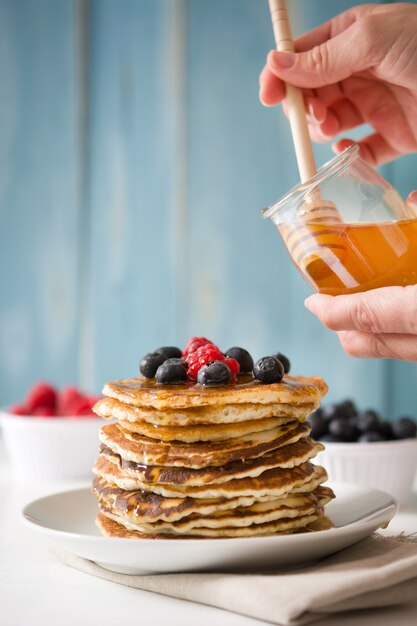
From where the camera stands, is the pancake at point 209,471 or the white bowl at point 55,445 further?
the white bowl at point 55,445

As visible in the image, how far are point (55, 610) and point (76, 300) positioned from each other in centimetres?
360

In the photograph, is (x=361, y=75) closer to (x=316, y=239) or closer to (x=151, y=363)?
(x=316, y=239)

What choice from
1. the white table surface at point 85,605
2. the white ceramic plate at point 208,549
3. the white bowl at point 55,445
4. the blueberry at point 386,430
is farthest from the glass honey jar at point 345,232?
the white bowl at point 55,445

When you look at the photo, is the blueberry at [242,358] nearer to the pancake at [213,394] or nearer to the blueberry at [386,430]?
the pancake at [213,394]

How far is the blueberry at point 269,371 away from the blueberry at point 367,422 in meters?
0.56

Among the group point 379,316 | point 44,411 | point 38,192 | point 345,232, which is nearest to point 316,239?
point 345,232

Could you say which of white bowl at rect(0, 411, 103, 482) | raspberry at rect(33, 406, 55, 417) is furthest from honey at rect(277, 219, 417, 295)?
raspberry at rect(33, 406, 55, 417)

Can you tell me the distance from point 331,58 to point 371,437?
75 cm

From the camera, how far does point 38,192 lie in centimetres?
441

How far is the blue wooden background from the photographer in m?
3.72

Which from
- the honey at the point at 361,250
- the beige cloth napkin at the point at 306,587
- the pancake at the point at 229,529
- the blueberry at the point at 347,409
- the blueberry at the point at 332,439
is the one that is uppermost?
the honey at the point at 361,250

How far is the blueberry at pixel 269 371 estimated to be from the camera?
46.6 inches

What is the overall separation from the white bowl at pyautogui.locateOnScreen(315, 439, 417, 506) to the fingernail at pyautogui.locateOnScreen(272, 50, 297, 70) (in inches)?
29.1

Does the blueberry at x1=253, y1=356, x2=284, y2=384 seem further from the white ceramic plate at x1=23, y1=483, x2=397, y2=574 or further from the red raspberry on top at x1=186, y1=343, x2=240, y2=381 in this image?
the white ceramic plate at x1=23, y1=483, x2=397, y2=574
